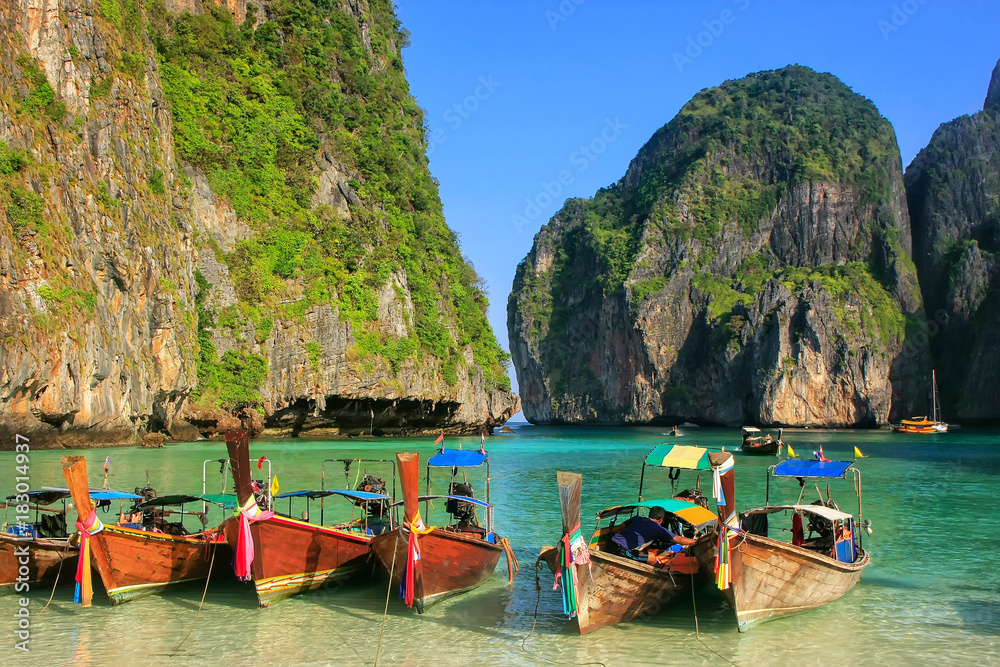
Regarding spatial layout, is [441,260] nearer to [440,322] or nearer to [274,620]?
[440,322]

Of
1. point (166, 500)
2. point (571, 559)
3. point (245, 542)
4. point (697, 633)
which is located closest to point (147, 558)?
point (166, 500)

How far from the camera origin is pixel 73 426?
105 feet

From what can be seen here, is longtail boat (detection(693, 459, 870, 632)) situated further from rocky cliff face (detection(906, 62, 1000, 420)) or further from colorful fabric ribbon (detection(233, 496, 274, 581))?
rocky cliff face (detection(906, 62, 1000, 420))

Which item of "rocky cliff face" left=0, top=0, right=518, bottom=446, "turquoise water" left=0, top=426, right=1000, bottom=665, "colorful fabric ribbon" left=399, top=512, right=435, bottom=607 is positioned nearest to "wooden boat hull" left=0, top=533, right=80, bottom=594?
"turquoise water" left=0, top=426, right=1000, bottom=665

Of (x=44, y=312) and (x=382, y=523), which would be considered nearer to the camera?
(x=382, y=523)

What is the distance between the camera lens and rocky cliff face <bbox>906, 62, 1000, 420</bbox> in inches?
3570

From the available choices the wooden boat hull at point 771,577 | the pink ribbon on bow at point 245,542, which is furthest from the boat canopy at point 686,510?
the pink ribbon on bow at point 245,542

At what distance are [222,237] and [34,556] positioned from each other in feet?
126

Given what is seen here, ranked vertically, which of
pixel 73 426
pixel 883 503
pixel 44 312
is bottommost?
pixel 883 503

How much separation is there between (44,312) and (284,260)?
2007 cm

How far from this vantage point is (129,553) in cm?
1210

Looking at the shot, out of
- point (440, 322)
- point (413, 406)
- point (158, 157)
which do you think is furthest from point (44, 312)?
point (440, 322)

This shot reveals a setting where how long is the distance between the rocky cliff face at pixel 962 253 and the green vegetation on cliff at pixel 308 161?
62096 millimetres

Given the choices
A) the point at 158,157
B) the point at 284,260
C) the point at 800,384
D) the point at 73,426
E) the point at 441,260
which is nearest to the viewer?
the point at 73,426
